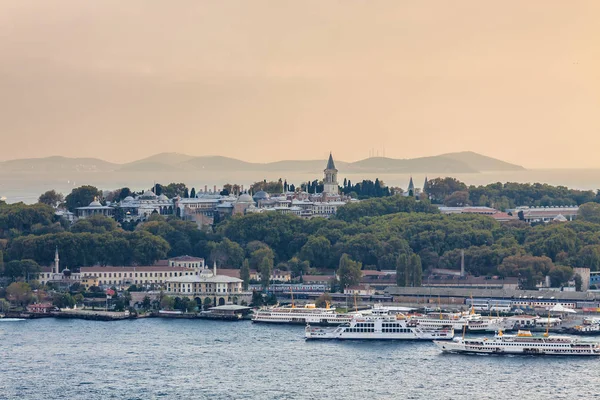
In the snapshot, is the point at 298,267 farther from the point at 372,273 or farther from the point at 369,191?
the point at 369,191

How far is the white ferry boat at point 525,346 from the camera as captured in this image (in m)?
39.3

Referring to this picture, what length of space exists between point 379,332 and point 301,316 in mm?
4538

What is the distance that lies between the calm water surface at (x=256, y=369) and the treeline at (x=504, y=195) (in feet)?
113

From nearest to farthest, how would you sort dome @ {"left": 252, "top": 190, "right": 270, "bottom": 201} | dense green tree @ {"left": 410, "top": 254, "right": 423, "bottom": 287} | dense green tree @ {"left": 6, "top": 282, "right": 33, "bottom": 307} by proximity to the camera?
1. dense green tree @ {"left": 6, "top": 282, "right": 33, "bottom": 307}
2. dense green tree @ {"left": 410, "top": 254, "right": 423, "bottom": 287}
3. dome @ {"left": 252, "top": 190, "right": 270, "bottom": 201}

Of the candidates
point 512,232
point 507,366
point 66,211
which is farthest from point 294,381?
point 66,211

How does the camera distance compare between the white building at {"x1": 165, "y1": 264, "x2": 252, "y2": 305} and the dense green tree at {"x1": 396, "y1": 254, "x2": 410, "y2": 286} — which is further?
the dense green tree at {"x1": 396, "y1": 254, "x2": 410, "y2": 286}

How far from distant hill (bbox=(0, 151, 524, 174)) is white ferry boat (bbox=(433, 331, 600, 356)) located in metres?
116

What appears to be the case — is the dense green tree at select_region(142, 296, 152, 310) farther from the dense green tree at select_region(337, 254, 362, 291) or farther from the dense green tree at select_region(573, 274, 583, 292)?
the dense green tree at select_region(573, 274, 583, 292)

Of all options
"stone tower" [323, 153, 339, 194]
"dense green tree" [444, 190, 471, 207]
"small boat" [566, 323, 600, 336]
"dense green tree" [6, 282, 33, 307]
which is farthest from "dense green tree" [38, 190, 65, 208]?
"small boat" [566, 323, 600, 336]

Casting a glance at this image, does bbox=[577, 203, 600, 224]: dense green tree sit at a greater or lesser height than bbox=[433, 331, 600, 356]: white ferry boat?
greater

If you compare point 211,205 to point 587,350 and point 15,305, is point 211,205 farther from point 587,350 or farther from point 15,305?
point 587,350

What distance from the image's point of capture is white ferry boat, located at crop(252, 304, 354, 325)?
4631cm

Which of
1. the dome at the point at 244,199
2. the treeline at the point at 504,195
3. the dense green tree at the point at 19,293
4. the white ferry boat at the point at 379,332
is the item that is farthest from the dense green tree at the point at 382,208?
the white ferry boat at the point at 379,332

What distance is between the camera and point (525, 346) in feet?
130
